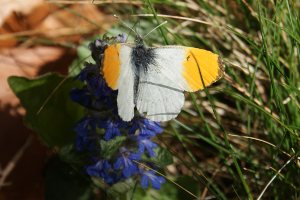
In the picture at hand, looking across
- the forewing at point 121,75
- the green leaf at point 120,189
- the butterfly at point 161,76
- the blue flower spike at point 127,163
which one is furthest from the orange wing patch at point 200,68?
the green leaf at point 120,189

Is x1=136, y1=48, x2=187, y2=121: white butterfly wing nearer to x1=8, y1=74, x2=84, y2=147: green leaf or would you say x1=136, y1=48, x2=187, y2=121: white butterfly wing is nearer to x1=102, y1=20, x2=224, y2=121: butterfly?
x1=102, y1=20, x2=224, y2=121: butterfly

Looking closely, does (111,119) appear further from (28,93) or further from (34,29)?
(34,29)

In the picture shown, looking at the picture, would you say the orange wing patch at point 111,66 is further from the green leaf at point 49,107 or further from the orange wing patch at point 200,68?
the green leaf at point 49,107

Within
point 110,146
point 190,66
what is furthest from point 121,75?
point 110,146

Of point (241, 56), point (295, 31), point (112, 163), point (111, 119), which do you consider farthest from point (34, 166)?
point (295, 31)

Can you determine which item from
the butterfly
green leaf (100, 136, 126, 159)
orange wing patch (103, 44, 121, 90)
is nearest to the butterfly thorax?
the butterfly

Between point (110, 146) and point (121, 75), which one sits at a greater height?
point (121, 75)

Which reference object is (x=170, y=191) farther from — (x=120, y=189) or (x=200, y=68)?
(x=200, y=68)
